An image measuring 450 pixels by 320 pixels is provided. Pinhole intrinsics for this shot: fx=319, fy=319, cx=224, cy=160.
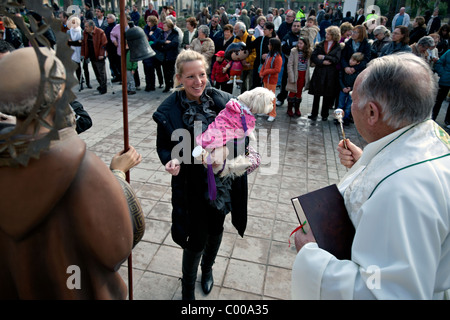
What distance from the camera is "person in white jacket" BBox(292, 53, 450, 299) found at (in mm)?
1124

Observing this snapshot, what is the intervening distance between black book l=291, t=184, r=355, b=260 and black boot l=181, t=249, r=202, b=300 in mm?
1269

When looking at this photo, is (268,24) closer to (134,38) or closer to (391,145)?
(134,38)

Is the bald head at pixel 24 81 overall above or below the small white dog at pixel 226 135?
above

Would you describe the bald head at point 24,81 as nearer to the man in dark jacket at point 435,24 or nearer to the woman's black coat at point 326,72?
the woman's black coat at point 326,72

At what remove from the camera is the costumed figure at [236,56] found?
301 inches

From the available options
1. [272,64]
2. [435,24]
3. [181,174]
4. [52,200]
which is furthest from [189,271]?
[435,24]

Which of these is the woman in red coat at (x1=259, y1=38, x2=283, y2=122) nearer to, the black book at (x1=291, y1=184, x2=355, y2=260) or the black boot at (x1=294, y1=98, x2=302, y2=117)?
the black boot at (x1=294, y1=98, x2=302, y2=117)

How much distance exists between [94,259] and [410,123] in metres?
1.35

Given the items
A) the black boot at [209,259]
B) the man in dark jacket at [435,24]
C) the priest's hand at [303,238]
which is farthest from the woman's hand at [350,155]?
the man in dark jacket at [435,24]

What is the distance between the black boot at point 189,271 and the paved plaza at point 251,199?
0.16m

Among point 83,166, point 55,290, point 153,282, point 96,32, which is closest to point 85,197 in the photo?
point 83,166

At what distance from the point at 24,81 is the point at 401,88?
1.32 m

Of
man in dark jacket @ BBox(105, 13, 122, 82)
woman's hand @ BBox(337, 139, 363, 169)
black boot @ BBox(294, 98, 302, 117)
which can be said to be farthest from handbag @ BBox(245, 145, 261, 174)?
man in dark jacket @ BBox(105, 13, 122, 82)

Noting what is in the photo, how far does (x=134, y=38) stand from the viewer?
1773 mm
